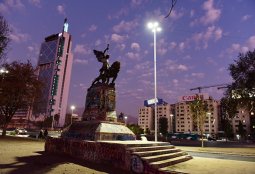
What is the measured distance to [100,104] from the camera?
14766mm

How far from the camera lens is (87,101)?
15.7m

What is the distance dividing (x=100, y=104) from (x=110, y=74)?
8.78 ft

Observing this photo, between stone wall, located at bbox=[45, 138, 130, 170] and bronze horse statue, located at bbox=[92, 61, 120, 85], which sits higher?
bronze horse statue, located at bbox=[92, 61, 120, 85]

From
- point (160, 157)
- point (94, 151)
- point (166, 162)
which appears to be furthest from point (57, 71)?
point (166, 162)

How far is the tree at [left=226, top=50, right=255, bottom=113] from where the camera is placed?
2623 cm

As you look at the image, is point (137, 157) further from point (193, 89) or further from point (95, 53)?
point (193, 89)

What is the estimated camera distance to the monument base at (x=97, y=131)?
1168cm

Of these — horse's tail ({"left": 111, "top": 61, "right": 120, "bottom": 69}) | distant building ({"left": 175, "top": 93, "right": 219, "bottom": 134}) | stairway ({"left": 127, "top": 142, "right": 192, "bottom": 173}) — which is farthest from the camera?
distant building ({"left": 175, "top": 93, "right": 219, "bottom": 134})

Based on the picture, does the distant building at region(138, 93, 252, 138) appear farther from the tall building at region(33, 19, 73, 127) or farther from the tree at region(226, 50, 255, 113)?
the tree at region(226, 50, 255, 113)

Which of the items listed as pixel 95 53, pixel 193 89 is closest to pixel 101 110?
pixel 95 53

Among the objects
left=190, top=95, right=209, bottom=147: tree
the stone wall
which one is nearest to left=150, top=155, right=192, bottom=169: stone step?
the stone wall

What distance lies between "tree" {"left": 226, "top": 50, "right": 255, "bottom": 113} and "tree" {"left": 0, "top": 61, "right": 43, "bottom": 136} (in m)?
28.0

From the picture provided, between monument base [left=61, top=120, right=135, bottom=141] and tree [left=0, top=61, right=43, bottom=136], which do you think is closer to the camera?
monument base [left=61, top=120, right=135, bottom=141]

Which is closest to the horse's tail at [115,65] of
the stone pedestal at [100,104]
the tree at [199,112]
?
the stone pedestal at [100,104]
